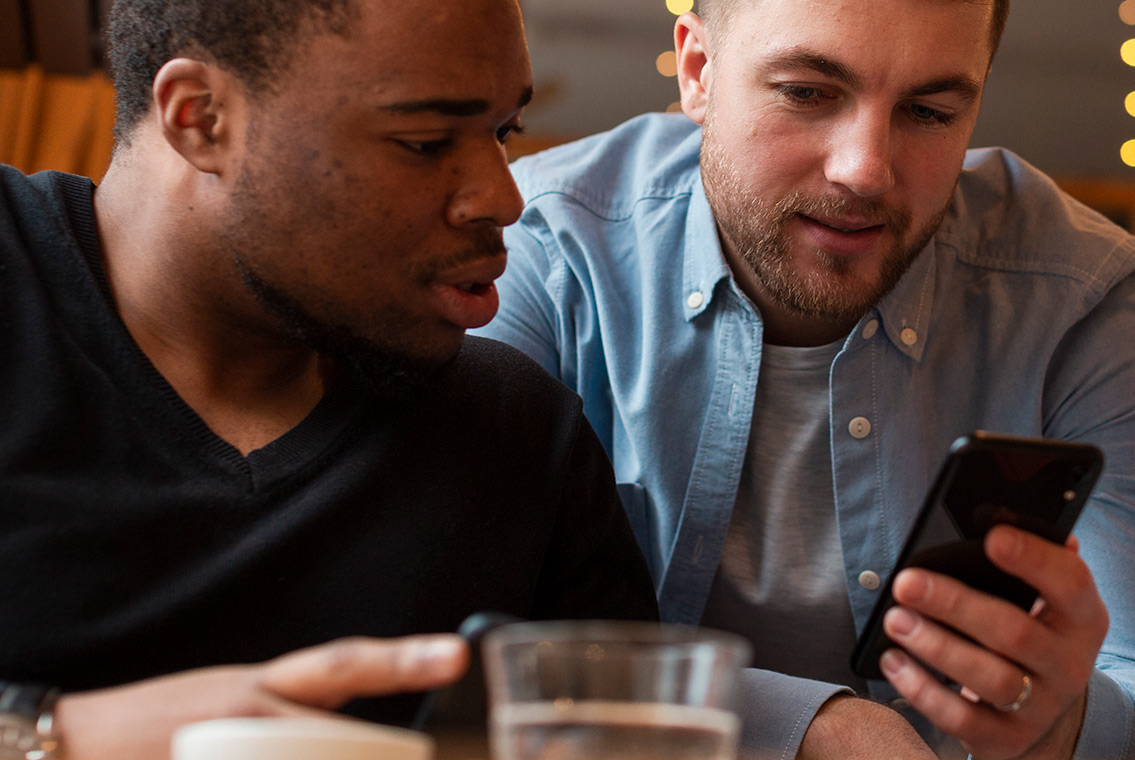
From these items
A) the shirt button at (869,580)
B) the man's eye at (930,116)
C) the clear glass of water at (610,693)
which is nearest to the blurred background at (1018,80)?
the man's eye at (930,116)

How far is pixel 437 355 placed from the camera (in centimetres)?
92

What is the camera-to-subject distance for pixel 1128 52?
3609 mm

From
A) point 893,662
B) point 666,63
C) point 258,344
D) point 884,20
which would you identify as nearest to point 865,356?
point 884,20

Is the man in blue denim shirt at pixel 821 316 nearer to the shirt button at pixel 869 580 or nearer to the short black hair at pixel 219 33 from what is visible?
the shirt button at pixel 869 580

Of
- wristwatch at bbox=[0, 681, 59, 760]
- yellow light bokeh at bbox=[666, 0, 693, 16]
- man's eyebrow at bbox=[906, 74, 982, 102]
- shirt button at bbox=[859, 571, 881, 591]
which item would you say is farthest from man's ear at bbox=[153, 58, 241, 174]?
yellow light bokeh at bbox=[666, 0, 693, 16]

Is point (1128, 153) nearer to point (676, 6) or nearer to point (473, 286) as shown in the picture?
point (676, 6)

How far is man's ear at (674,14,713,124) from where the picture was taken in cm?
140

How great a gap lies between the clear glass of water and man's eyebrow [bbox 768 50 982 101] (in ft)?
2.77

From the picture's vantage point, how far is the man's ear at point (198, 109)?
2.88 ft

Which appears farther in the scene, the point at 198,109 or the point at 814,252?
the point at 814,252

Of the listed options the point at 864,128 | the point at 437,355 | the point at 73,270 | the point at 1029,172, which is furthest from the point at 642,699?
the point at 1029,172

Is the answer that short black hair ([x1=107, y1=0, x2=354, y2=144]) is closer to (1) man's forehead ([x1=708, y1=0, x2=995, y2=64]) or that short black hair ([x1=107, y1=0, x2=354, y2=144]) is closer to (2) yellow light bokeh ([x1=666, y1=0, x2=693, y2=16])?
(1) man's forehead ([x1=708, y1=0, x2=995, y2=64])

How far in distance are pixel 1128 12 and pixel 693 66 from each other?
2.64 metres

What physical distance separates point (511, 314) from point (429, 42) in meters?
0.53
